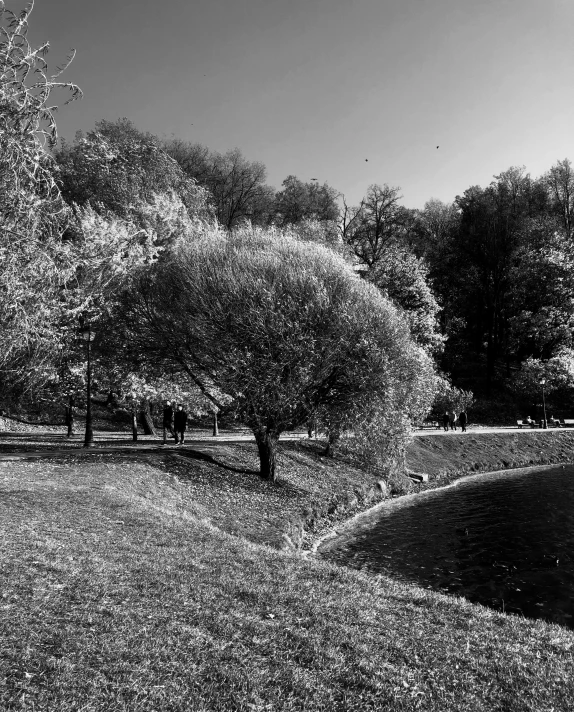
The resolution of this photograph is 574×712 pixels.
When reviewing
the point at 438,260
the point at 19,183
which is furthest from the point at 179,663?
the point at 438,260

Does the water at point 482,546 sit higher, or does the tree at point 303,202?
the tree at point 303,202

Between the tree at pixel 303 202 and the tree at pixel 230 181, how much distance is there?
1818mm

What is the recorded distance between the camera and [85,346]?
93.1ft

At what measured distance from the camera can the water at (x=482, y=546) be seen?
1536 centimetres

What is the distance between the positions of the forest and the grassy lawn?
161 inches

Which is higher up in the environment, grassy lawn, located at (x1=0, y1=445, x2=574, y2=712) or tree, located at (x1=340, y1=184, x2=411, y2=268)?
tree, located at (x1=340, y1=184, x2=411, y2=268)

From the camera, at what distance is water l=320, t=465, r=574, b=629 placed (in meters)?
15.4

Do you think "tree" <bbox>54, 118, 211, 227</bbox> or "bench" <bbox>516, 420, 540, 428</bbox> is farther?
"bench" <bbox>516, 420, 540, 428</bbox>

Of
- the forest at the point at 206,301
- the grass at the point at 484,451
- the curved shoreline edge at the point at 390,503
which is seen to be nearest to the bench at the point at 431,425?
the forest at the point at 206,301

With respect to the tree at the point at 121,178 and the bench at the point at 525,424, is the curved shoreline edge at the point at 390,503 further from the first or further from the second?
the tree at the point at 121,178

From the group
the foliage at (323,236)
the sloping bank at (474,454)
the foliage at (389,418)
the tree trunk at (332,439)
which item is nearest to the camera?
the foliage at (389,418)

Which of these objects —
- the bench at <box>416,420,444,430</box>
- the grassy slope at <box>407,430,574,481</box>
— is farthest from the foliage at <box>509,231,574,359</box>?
the bench at <box>416,420,444,430</box>

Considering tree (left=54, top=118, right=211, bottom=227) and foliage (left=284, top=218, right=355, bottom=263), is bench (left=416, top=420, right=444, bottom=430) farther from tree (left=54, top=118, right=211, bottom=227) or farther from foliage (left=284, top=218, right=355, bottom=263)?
tree (left=54, top=118, right=211, bottom=227)

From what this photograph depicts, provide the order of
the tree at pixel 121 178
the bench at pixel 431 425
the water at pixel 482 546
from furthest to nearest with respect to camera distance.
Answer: the bench at pixel 431 425 → the tree at pixel 121 178 → the water at pixel 482 546
